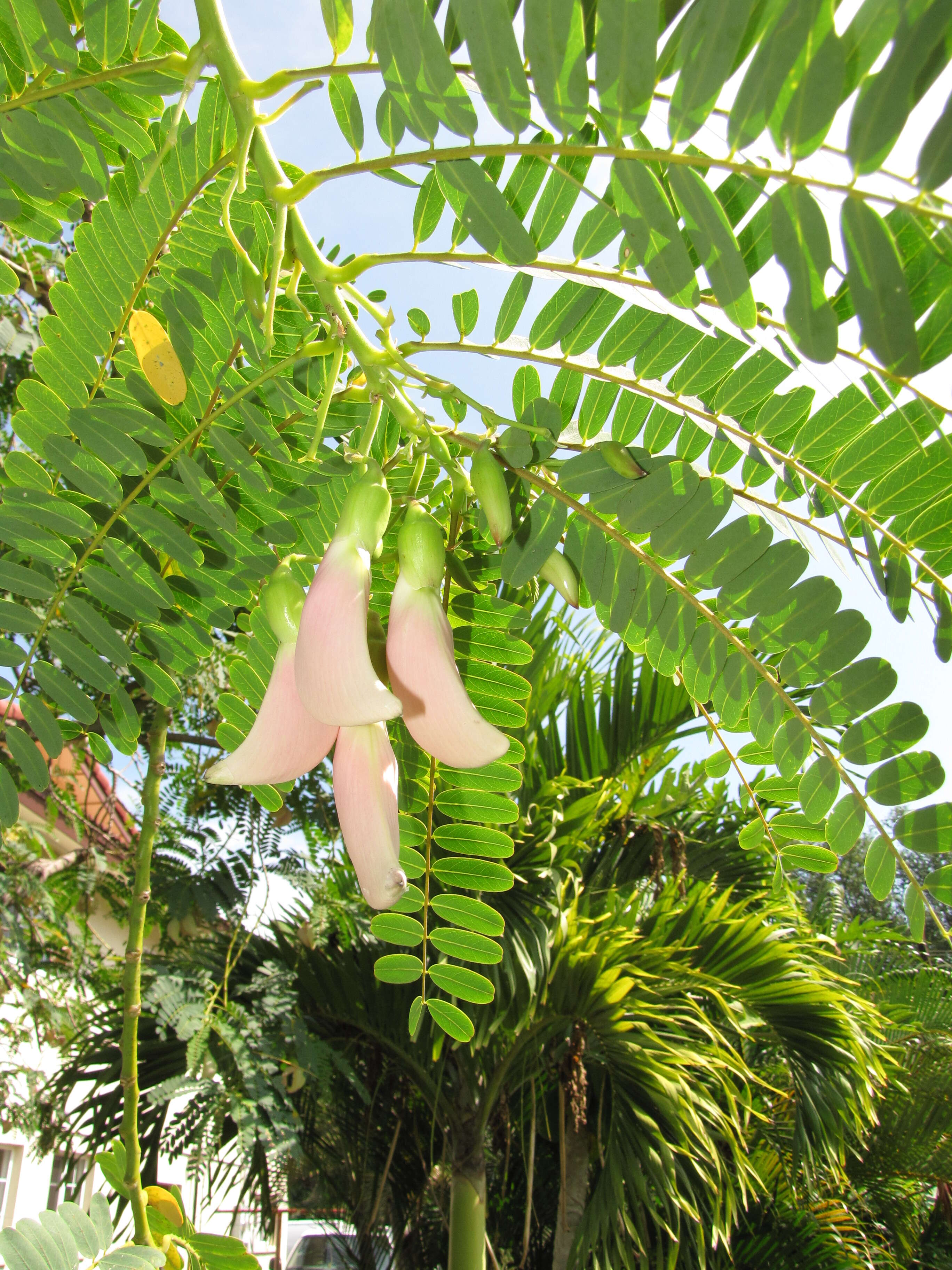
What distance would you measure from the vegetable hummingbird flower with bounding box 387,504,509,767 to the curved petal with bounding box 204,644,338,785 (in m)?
0.05

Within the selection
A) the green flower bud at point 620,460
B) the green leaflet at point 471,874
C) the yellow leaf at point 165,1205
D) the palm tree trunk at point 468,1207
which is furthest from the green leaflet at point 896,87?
the palm tree trunk at point 468,1207

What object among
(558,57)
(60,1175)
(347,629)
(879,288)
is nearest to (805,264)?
(879,288)

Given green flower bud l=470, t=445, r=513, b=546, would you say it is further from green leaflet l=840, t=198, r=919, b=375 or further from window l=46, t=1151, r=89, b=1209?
window l=46, t=1151, r=89, b=1209

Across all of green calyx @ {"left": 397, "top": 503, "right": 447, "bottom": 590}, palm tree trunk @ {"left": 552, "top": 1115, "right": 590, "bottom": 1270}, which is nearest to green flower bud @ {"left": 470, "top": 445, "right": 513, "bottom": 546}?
green calyx @ {"left": 397, "top": 503, "right": 447, "bottom": 590}

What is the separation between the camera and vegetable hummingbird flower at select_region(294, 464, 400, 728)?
384 millimetres

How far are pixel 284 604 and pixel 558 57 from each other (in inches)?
11.7

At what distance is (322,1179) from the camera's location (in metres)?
2.82

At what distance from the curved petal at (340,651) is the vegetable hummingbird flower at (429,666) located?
0.06ft

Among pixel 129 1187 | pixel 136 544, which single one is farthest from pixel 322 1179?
pixel 136 544

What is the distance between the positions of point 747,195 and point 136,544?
497 mm

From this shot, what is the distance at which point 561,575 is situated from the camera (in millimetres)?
575

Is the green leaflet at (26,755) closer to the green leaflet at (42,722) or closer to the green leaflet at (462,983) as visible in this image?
the green leaflet at (42,722)

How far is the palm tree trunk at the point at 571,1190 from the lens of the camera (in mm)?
2352

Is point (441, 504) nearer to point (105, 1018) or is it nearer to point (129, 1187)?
point (129, 1187)
